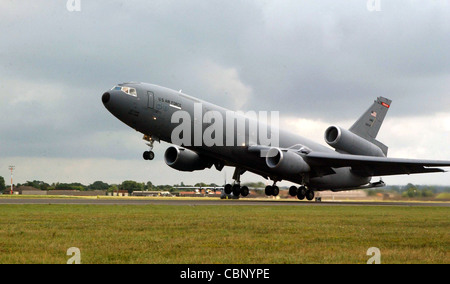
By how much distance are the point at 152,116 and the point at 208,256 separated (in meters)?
26.5

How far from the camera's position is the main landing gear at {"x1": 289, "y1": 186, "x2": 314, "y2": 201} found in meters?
48.7

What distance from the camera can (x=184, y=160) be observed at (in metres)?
45.0

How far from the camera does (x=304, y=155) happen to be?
45750 millimetres

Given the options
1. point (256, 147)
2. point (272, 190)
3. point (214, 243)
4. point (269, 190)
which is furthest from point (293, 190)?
point (214, 243)

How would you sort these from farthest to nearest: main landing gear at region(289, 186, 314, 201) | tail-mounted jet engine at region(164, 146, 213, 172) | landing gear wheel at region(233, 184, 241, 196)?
1. main landing gear at region(289, 186, 314, 201)
2. landing gear wheel at region(233, 184, 241, 196)
3. tail-mounted jet engine at region(164, 146, 213, 172)

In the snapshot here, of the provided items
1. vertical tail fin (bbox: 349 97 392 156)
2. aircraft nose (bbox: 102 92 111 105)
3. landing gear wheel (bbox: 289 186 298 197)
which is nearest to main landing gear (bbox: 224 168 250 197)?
landing gear wheel (bbox: 289 186 298 197)

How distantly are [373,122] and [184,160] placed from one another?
21.4 meters

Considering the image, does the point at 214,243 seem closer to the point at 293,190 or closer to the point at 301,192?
the point at 301,192

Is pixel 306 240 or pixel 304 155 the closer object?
pixel 306 240

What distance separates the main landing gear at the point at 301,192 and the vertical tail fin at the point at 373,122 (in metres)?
8.66

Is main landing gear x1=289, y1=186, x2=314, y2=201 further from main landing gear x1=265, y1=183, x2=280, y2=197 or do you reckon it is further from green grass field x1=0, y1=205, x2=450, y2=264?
green grass field x1=0, y1=205, x2=450, y2=264
